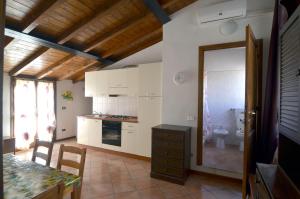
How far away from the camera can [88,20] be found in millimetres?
2846

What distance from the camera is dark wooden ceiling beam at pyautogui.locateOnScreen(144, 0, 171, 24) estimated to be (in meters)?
2.80

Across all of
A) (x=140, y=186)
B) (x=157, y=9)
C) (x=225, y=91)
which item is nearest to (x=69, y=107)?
(x=140, y=186)

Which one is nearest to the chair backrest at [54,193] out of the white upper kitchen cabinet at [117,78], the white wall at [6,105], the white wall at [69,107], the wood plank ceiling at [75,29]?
the wood plank ceiling at [75,29]

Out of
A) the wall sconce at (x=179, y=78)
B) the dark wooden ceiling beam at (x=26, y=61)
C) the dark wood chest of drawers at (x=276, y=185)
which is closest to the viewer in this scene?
the dark wood chest of drawers at (x=276, y=185)

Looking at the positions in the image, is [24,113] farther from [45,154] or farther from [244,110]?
[244,110]

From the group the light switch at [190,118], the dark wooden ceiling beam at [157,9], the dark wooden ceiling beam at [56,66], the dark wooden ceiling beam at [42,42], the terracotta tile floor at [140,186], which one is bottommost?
the terracotta tile floor at [140,186]

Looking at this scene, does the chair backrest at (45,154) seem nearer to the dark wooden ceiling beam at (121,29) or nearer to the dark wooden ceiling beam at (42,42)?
the dark wooden ceiling beam at (42,42)

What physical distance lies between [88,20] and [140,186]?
2.78m

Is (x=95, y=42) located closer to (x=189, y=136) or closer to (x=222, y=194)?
(x=189, y=136)

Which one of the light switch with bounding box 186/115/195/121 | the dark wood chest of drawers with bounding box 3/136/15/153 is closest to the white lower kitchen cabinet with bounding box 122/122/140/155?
the light switch with bounding box 186/115/195/121

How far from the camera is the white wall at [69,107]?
17.8ft

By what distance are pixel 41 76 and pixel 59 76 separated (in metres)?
0.56

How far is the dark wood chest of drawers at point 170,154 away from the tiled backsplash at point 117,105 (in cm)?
183

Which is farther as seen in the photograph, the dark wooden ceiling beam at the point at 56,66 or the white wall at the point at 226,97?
the white wall at the point at 226,97
